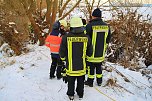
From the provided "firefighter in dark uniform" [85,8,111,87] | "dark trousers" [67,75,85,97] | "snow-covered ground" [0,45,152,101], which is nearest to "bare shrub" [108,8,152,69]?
"snow-covered ground" [0,45,152,101]

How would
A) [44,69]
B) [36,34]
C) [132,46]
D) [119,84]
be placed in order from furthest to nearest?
1. [36,34]
2. [132,46]
3. [44,69]
4. [119,84]

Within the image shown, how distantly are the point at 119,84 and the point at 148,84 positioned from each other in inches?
48.6

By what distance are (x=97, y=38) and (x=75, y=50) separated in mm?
1085

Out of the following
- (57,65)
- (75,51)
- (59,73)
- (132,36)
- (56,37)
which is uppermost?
(56,37)

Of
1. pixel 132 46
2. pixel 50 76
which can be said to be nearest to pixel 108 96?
pixel 50 76

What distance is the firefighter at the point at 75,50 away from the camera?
6.36 metres

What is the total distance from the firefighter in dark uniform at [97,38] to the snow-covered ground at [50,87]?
1.71ft

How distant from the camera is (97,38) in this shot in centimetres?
734

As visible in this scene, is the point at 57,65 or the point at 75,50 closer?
the point at 75,50

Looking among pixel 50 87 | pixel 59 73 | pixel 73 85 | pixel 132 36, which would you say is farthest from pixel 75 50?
pixel 132 36

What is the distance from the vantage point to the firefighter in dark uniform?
7238 millimetres

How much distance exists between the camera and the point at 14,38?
1359 centimetres

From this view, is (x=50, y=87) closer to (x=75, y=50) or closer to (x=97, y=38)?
(x=75, y=50)

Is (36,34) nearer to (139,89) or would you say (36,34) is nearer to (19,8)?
(19,8)
